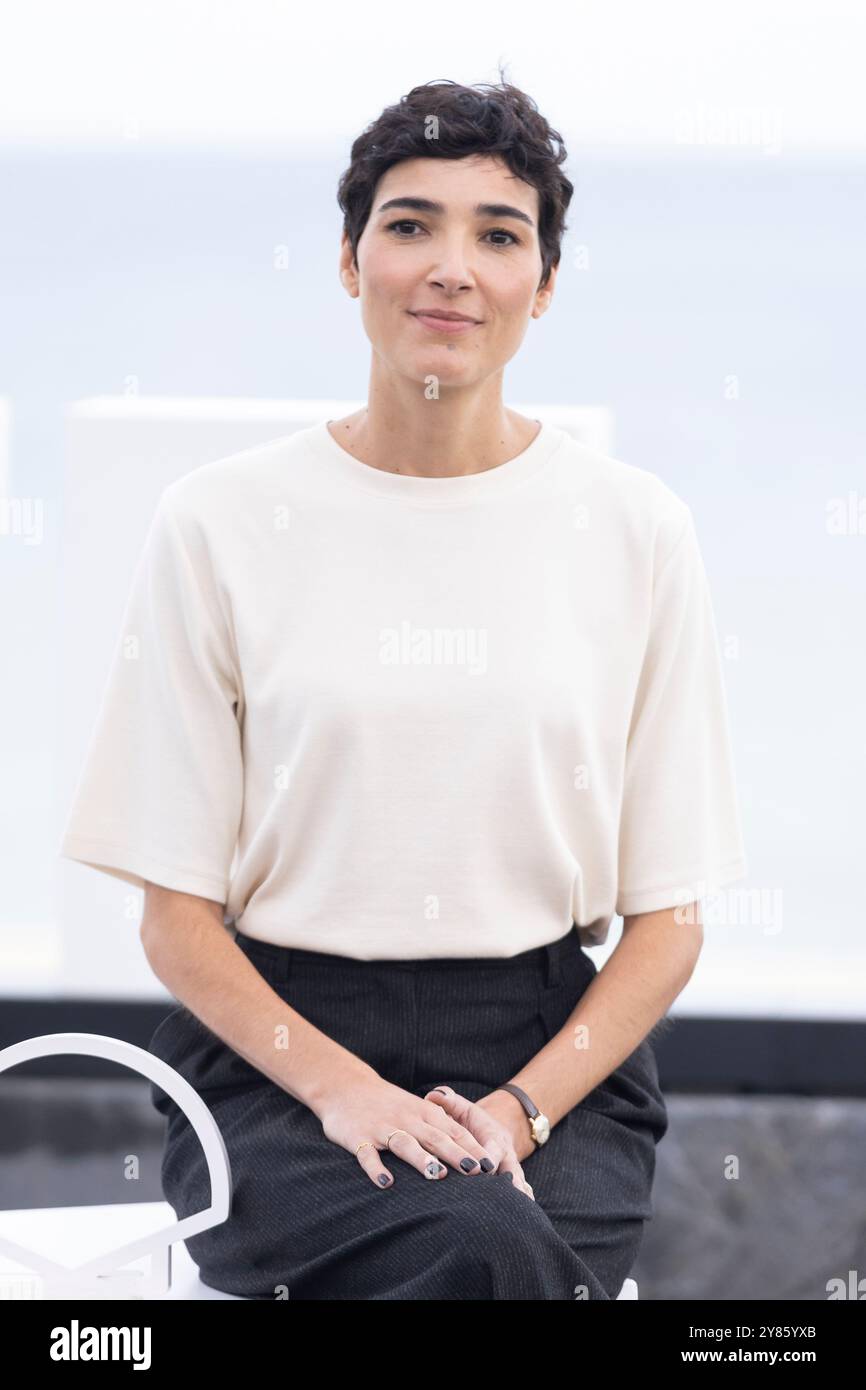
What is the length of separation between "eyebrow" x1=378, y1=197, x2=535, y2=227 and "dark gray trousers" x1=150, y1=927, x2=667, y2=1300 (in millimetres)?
695

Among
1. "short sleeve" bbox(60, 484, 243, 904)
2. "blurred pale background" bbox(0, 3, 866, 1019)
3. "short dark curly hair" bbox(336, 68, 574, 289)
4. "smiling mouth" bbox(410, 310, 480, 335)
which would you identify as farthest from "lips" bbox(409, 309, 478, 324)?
"blurred pale background" bbox(0, 3, 866, 1019)

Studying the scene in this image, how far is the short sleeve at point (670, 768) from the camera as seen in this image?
150 centimetres

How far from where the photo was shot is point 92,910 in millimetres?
2621

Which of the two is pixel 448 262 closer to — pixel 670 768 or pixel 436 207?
pixel 436 207

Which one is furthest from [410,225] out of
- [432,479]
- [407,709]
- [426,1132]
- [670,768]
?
[426,1132]

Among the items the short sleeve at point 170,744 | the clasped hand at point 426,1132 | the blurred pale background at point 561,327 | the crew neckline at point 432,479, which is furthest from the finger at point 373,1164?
the blurred pale background at point 561,327

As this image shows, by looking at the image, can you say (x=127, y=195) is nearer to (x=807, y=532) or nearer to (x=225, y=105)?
(x=225, y=105)

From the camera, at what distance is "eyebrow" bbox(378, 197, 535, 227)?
1411mm

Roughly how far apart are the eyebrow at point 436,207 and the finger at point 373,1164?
84 cm

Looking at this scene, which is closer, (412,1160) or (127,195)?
(412,1160)

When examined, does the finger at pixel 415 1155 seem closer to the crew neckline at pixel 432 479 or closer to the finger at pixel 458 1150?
the finger at pixel 458 1150

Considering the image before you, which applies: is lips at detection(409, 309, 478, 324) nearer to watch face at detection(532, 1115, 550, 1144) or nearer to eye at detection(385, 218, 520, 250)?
eye at detection(385, 218, 520, 250)
